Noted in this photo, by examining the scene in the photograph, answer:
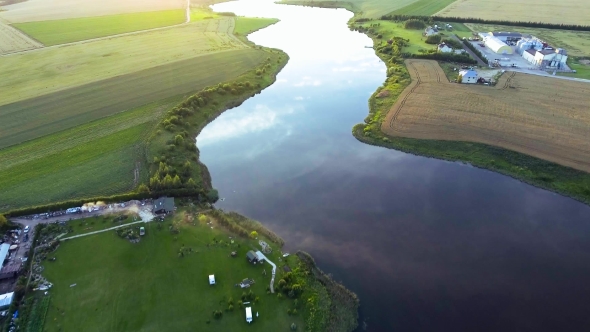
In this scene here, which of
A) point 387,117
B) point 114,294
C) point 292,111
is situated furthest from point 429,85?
point 114,294

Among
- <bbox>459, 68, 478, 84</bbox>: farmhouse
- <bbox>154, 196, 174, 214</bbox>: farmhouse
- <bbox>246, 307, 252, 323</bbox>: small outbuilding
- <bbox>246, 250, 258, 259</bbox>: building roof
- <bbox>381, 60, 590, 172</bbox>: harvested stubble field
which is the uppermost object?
<bbox>459, 68, 478, 84</bbox>: farmhouse

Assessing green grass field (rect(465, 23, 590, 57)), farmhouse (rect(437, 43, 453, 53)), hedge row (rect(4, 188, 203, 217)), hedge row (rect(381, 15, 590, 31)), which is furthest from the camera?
hedge row (rect(381, 15, 590, 31))

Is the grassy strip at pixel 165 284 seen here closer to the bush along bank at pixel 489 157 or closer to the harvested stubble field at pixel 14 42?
the bush along bank at pixel 489 157

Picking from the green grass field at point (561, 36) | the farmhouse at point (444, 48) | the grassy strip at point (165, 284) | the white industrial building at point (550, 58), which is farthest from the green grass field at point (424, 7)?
the grassy strip at point (165, 284)

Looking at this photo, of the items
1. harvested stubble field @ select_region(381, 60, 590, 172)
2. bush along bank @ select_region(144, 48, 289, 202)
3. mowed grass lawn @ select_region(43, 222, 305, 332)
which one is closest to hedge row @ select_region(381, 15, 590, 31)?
harvested stubble field @ select_region(381, 60, 590, 172)

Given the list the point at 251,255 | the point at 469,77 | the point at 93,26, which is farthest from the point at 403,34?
the point at 251,255

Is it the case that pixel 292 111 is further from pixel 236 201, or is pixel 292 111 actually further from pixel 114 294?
pixel 114 294

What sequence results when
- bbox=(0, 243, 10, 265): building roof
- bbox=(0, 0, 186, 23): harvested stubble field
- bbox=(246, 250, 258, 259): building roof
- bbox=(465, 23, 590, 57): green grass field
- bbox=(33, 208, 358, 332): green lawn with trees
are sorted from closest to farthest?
bbox=(33, 208, 358, 332): green lawn with trees
bbox=(0, 243, 10, 265): building roof
bbox=(246, 250, 258, 259): building roof
bbox=(465, 23, 590, 57): green grass field
bbox=(0, 0, 186, 23): harvested stubble field

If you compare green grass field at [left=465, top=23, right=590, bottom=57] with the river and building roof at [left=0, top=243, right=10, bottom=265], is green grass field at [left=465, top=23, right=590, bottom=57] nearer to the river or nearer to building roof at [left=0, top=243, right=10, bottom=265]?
the river
